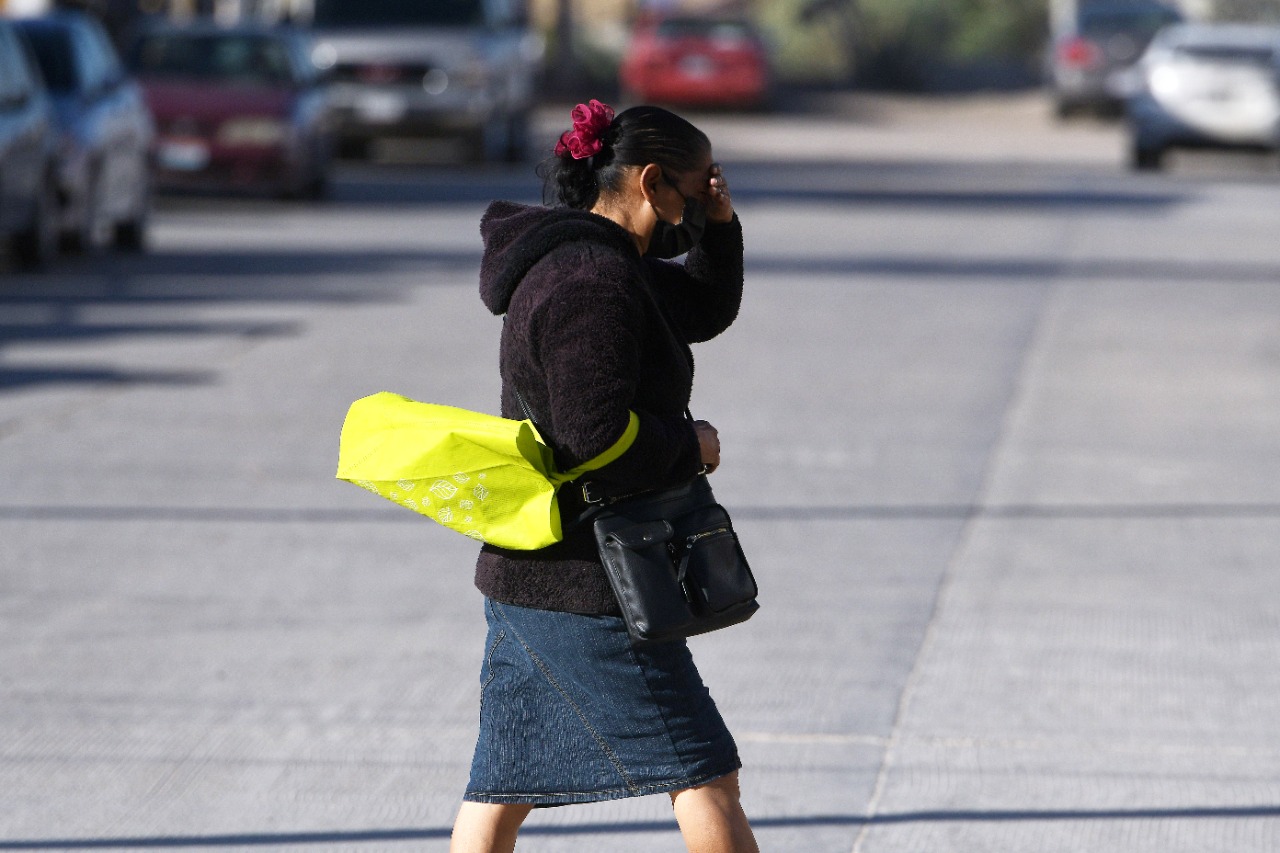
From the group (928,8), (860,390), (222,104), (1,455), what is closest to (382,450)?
(1,455)

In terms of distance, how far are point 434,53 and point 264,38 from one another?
3.86 metres

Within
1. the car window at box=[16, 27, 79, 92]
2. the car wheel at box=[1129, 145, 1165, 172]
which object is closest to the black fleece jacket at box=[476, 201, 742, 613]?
the car window at box=[16, 27, 79, 92]

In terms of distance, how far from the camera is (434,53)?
24906 millimetres

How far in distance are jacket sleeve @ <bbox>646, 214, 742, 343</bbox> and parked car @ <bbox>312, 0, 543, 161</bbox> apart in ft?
70.9

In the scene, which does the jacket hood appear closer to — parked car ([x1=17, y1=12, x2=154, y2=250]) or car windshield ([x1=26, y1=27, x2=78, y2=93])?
parked car ([x1=17, y1=12, x2=154, y2=250])

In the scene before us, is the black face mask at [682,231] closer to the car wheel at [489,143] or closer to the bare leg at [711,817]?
the bare leg at [711,817]

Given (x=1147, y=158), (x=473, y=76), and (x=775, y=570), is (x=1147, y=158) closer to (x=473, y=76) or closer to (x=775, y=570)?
(x=473, y=76)

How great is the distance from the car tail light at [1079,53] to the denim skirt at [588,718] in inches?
1252

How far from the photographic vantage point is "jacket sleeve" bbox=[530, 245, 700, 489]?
3236mm

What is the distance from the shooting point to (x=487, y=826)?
3.54 metres

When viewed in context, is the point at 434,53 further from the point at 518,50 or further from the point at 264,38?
the point at 264,38

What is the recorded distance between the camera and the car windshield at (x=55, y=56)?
17109 millimetres

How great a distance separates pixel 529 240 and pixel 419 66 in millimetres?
22057

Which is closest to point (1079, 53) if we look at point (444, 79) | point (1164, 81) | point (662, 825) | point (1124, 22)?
point (1124, 22)
